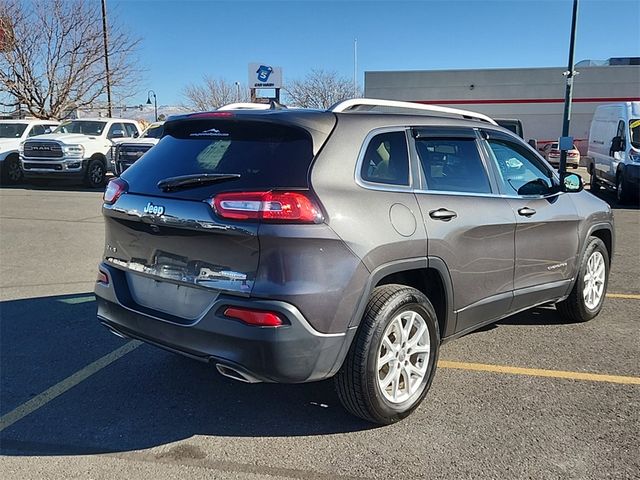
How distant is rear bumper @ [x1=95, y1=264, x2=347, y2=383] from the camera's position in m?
2.86

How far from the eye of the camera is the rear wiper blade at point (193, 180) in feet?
10.1

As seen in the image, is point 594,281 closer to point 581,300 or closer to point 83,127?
point 581,300

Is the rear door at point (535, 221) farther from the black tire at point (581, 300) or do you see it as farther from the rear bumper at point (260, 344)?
the rear bumper at point (260, 344)

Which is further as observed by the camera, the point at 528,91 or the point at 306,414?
the point at 528,91

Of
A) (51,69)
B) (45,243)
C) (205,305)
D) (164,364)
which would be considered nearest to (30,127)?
(51,69)

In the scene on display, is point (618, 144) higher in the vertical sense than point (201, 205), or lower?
higher

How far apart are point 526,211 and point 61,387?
3.52 m

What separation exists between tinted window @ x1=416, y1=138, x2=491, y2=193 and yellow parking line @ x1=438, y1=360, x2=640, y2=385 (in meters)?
1.30

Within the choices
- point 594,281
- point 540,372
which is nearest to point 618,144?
point 594,281

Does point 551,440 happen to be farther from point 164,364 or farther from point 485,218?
point 164,364

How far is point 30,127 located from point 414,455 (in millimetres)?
19106

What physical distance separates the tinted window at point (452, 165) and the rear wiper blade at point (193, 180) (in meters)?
1.31

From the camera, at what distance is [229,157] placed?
3.22 meters

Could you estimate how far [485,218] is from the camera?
12.9 ft
